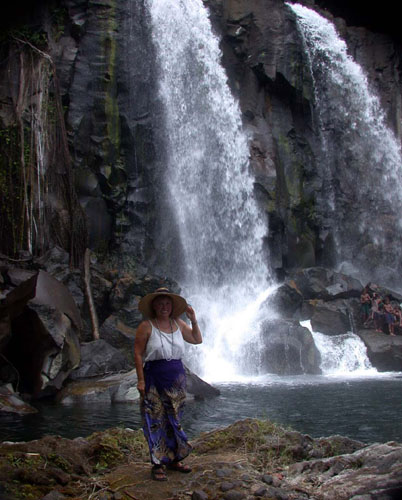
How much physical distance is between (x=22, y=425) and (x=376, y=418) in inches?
211

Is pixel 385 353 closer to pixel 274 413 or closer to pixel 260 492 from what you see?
pixel 274 413

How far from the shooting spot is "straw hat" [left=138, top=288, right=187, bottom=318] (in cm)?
445

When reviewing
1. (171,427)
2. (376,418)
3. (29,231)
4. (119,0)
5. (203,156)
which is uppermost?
(119,0)

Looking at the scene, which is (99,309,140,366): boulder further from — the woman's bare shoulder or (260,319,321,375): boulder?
the woman's bare shoulder

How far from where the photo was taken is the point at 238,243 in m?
19.8

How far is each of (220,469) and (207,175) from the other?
16.6 metres

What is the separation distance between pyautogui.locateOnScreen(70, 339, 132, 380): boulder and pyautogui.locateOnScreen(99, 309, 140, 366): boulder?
130 centimetres

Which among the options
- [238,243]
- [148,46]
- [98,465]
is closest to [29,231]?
[238,243]

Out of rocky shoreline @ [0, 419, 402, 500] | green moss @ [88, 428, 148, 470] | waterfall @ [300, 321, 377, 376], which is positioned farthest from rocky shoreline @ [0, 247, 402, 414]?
rocky shoreline @ [0, 419, 402, 500]

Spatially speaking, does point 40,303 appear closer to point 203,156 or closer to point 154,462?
point 154,462

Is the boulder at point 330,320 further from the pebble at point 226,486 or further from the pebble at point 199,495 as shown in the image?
the pebble at point 199,495

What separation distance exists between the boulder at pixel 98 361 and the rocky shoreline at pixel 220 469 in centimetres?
597

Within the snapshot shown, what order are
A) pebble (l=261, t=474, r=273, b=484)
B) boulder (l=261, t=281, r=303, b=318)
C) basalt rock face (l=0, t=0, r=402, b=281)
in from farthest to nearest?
basalt rock face (l=0, t=0, r=402, b=281) < boulder (l=261, t=281, r=303, b=318) < pebble (l=261, t=474, r=273, b=484)

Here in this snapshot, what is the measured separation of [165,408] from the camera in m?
4.35
